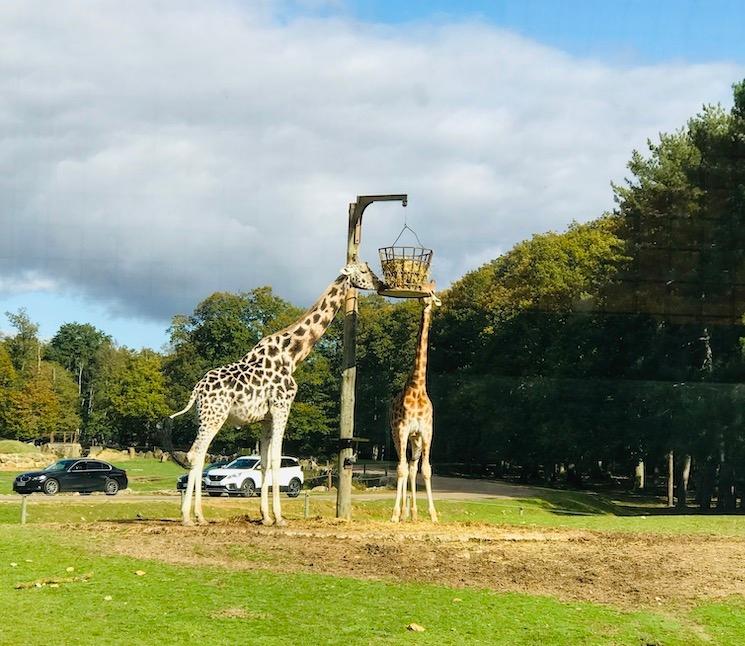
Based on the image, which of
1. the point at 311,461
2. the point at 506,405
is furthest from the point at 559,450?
the point at 311,461

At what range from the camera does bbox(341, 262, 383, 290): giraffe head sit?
772 inches

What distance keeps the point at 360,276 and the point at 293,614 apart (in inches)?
405

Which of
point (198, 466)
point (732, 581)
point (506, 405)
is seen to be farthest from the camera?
point (506, 405)

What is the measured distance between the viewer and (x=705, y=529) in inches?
870

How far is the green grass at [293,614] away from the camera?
9.41 metres

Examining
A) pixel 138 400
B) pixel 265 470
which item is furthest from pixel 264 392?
pixel 138 400

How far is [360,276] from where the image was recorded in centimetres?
1966

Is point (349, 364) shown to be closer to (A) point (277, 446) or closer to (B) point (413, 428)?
(B) point (413, 428)

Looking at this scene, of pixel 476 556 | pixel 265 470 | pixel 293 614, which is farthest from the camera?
pixel 265 470

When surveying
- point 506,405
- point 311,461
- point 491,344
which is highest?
point 491,344

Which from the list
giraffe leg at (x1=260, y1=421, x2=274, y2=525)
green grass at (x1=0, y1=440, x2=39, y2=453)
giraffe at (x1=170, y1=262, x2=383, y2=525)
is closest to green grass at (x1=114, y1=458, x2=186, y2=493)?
green grass at (x1=0, y1=440, x2=39, y2=453)

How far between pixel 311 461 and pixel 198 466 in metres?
52.0

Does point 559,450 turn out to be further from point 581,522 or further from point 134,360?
point 134,360

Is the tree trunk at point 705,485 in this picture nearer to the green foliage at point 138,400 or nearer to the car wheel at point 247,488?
the car wheel at point 247,488
